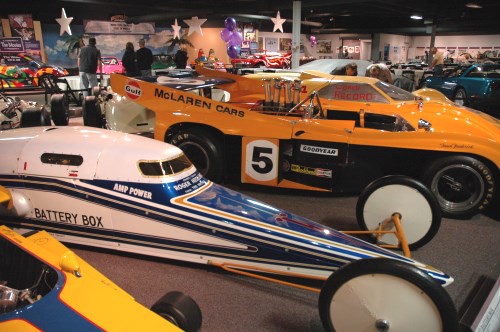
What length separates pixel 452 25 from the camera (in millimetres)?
26734

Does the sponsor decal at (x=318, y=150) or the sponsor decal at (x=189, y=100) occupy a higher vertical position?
the sponsor decal at (x=189, y=100)

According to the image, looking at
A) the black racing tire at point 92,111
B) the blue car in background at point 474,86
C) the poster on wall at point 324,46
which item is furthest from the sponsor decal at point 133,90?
the poster on wall at point 324,46

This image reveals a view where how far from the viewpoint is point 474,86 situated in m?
11.3

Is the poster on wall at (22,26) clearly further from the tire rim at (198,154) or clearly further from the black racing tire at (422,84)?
the black racing tire at (422,84)

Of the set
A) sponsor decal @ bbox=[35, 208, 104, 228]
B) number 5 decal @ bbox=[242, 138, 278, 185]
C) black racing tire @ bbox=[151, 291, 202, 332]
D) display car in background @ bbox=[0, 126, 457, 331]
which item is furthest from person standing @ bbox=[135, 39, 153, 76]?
black racing tire @ bbox=[151, 291, 202, 332]

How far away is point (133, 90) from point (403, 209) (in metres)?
3.69

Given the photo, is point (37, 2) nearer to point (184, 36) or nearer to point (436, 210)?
point (184, 36)

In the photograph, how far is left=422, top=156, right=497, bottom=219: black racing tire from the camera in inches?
166

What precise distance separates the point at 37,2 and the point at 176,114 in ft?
43.8

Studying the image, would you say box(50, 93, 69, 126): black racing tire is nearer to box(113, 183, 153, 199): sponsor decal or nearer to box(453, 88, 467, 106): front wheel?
box(113, 183, 153, 199): sponsor decal

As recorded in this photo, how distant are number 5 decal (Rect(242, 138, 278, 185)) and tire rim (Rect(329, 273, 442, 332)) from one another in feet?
8.51

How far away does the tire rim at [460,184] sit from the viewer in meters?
4.26

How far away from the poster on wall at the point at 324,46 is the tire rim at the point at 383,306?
28089 millimetres

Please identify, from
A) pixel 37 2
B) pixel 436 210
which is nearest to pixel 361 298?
pixel 436 210
